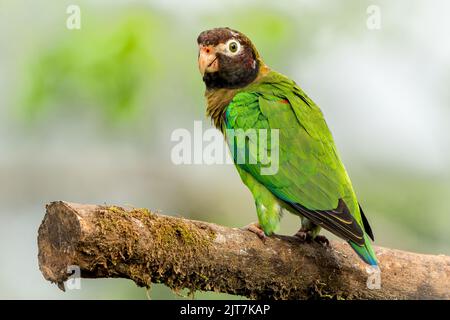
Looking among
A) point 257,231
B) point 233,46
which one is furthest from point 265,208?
point 233,46

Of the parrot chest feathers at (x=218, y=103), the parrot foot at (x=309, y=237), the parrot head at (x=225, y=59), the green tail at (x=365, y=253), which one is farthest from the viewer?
the parrot head at (x=225, y=59)

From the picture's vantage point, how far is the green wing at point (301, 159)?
4.90 meters

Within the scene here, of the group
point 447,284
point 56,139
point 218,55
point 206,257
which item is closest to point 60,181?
point 56,139

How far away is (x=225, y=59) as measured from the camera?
599 centimetres

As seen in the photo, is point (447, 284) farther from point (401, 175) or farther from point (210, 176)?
point (210, 176)

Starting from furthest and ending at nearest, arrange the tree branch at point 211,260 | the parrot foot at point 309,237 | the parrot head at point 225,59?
the parrot head at point 225,59 → the parrot foot at point 309,237 → the tree branch at point 211,260

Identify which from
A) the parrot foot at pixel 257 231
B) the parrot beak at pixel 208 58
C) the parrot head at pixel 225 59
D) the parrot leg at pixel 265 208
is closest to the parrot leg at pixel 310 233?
the parrot leg at pixel 265 208

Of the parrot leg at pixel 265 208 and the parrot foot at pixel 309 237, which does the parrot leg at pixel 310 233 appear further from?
the parrot leg at pixel 265 208

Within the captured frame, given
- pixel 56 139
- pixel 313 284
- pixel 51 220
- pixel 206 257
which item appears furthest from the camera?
pixel 56 139

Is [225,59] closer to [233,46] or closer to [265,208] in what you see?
[233,46]

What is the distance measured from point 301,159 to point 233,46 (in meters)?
1.44

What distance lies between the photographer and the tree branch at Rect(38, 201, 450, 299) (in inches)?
156

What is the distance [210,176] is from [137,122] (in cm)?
102
